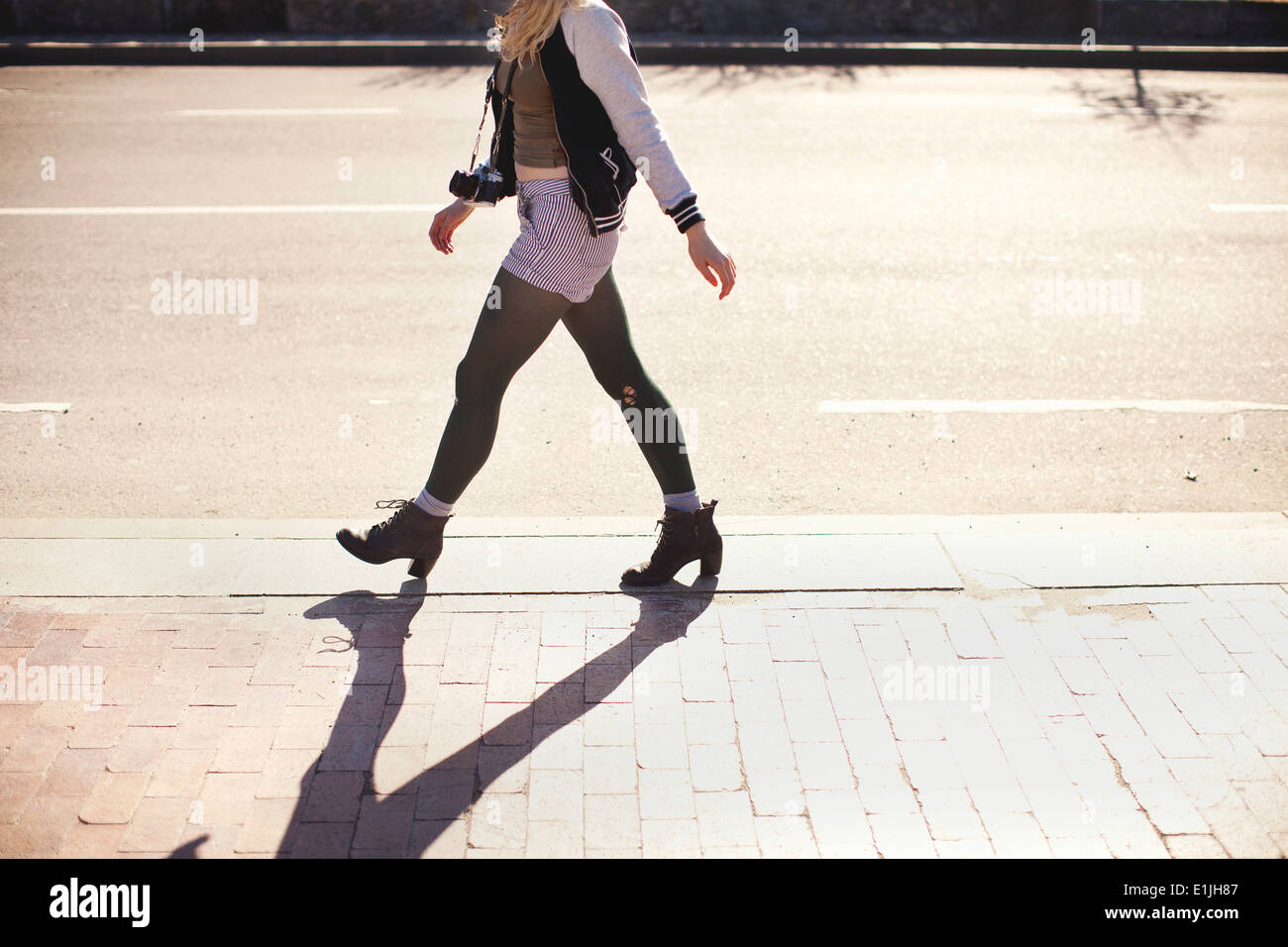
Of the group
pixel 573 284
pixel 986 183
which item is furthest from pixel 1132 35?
pixel 573 284

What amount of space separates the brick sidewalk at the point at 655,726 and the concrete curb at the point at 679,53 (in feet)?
32.8

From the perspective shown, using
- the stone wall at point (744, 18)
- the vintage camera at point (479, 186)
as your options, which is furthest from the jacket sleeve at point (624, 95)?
the stone wall at point (744, 18)

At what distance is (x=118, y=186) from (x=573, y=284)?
6.21 meters

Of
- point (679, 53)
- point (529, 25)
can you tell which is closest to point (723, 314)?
point (529, 25)

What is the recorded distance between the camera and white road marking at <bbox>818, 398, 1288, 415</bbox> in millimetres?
5645

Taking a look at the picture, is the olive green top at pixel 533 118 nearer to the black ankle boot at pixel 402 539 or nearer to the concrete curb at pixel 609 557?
the black ankle boot at pixel 402 539

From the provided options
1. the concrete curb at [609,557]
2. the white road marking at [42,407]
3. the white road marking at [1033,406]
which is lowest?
the white road marking at [1033,406]

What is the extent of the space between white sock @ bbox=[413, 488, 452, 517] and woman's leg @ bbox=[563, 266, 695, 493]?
655 millimetres

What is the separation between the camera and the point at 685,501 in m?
4.02

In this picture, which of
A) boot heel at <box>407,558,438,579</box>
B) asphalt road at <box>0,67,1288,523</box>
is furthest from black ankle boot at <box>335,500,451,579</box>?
asphalt road at <box>0,67,1288,523</box>

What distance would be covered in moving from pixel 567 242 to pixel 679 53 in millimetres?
9933

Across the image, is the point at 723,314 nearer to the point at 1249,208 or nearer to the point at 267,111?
the point at 1249,208

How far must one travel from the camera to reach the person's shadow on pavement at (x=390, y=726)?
2.94 metres

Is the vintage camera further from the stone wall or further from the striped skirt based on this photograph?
the stone wall
